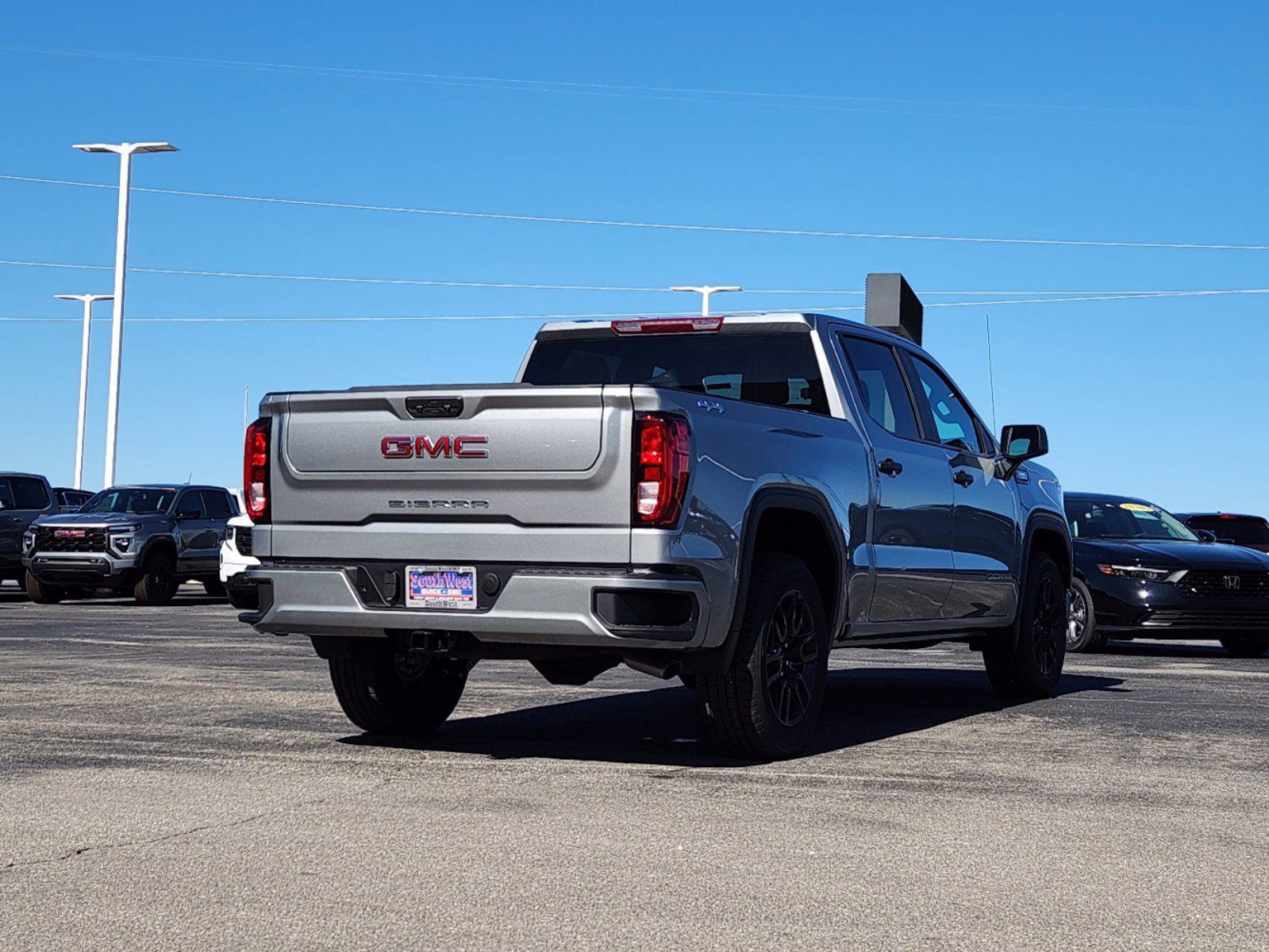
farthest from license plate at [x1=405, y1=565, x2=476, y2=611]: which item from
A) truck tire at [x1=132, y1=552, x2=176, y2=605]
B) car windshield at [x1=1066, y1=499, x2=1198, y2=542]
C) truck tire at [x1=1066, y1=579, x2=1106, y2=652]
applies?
truck tire at [x1=132, y1=552, x2=176, y2=605]

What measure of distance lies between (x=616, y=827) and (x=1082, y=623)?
438 inches

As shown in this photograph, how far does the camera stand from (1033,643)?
1111 cm

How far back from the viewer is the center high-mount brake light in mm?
9250

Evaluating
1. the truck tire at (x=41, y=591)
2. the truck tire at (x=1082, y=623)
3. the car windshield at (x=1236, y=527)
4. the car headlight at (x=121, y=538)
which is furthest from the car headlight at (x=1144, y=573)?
the truck tire at (x=41, y=591)

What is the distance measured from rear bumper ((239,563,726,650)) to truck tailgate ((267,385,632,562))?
11 cm

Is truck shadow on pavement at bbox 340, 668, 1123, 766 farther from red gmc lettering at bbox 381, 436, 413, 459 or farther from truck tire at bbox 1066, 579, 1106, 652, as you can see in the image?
truck tire at bbox 1066, 579, 1106, 652

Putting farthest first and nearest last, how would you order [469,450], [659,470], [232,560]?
[232,560], [469,450], [659,470]

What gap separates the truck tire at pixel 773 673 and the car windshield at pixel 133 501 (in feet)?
64.9

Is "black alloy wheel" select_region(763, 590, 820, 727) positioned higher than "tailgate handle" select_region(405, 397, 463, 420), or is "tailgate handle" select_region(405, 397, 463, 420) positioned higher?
"tailgate handle" select_region(405, 397, 463, 420)

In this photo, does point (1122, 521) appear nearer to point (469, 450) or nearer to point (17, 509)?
point (469, 450)

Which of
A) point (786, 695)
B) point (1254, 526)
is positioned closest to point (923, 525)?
point (786, 695)

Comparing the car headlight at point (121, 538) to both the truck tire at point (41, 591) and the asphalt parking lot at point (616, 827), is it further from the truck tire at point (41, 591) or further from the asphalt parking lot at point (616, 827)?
the asphalt parking lot at point (616, 827)

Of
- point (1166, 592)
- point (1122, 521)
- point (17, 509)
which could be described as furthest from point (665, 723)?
point (17, 509)

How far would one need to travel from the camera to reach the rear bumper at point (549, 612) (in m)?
7.10
